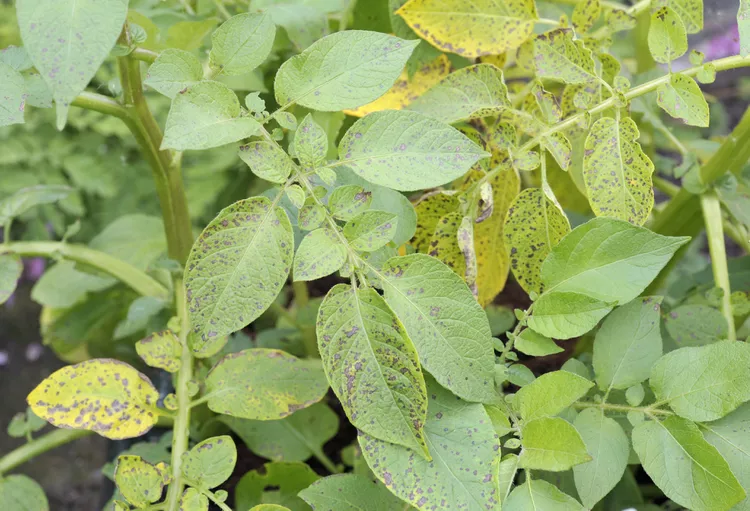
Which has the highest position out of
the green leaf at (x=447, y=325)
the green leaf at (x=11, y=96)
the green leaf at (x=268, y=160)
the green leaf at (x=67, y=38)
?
the green leaf at (x=67, y=38)

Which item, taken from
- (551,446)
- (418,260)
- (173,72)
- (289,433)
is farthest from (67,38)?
(289,433)

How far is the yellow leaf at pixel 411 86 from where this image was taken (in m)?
0.52

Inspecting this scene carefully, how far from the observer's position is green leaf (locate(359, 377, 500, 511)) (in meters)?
0.32

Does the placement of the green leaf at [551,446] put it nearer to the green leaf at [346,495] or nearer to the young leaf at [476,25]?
the green leaf at [346,495]

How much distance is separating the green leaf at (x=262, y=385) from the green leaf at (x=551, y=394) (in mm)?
138

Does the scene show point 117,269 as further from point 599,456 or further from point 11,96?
point 599,456

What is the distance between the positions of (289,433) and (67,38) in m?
0.39

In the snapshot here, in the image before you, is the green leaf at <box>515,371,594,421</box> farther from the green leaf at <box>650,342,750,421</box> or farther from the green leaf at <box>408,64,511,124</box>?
the green leaf at <box>408,64,511,124</box>

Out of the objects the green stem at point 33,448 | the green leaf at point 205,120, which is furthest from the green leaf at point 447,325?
the green stem at point 33,448

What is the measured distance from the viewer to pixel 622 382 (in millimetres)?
385

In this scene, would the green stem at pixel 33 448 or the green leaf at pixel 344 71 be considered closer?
the green leaf at pixel 344 71

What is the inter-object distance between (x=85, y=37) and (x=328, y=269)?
0.48 feet

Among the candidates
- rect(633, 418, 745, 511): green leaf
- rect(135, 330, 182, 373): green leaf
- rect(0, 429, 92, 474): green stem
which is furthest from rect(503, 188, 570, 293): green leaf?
rect(0, 429, 92, 474): green stem

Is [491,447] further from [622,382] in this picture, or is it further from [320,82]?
[320,82]
